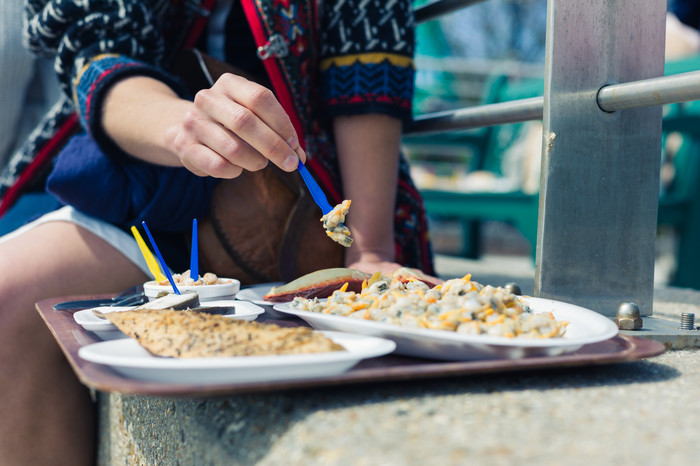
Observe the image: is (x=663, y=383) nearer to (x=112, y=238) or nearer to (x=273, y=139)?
(x=273, y=139)

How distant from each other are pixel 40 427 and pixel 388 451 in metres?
0.81

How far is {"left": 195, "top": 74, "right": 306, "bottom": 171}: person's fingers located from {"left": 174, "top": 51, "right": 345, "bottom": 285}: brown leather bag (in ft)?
1.06

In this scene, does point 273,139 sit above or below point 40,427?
above

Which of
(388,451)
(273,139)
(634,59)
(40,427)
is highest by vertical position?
(634,59)

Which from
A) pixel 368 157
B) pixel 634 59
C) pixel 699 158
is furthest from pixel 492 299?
pixel 699 158

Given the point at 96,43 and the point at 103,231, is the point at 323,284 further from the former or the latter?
the point at 96,43

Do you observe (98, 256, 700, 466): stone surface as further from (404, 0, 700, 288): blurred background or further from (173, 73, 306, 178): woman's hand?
(404, 0, 700, 288): blurred background

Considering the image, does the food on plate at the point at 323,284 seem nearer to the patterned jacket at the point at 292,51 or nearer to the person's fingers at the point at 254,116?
the person's fingers at the point at 254,116

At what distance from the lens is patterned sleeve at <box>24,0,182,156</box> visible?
1153 millimetres

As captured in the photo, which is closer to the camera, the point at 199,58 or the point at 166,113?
the point at 166,113

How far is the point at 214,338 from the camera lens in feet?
A: 1.90

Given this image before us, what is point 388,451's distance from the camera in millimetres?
460

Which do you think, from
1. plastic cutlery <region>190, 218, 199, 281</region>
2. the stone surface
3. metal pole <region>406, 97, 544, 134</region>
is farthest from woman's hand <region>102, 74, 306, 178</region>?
metal pole <region>406, 97, 544, 134</region>

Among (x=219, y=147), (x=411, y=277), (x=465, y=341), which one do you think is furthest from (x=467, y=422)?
(x=219, y=147)
